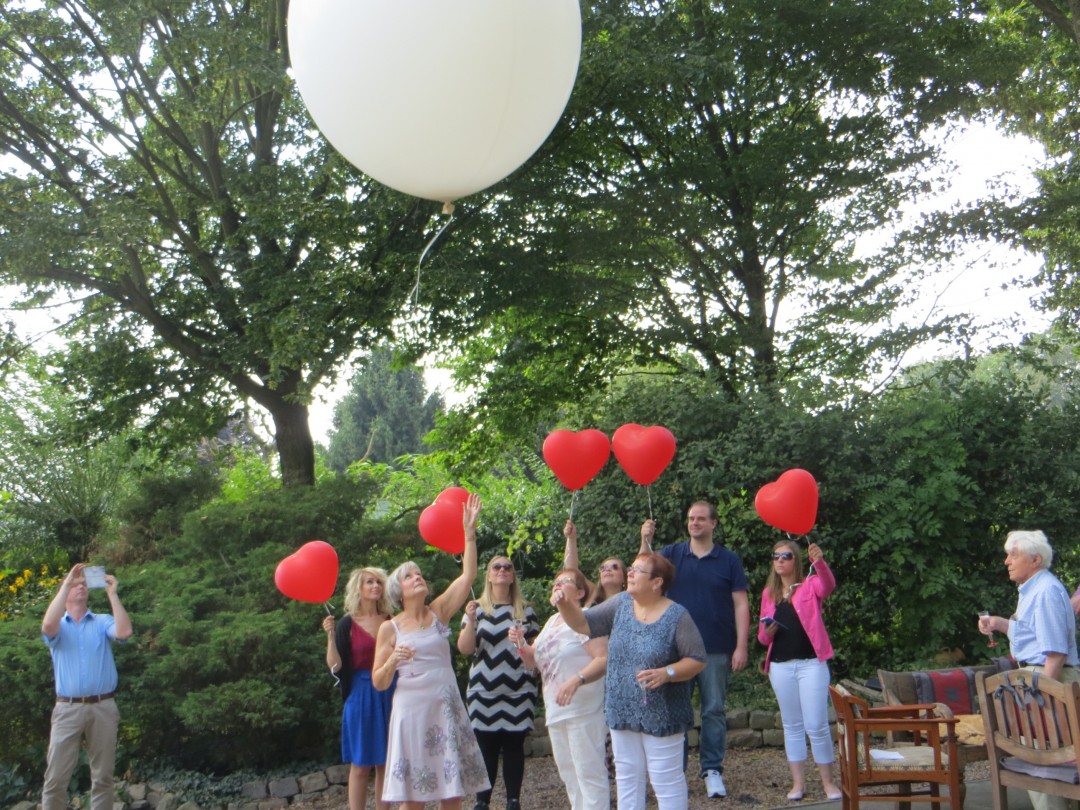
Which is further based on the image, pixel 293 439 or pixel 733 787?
pixel 293 439

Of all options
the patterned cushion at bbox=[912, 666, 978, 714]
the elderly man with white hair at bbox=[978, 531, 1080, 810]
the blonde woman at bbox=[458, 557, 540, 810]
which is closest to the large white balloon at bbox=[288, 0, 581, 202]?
the blonde woman at bbox=[458, 557, 540, 810]

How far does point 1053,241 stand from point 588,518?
24.0 feet

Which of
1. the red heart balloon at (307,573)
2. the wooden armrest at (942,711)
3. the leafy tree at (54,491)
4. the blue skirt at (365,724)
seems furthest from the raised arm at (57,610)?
the leafy tree at (54,491)

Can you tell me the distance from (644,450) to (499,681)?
65.1 inches

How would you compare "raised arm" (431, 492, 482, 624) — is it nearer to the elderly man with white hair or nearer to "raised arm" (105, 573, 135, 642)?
"raised arm" (105, 573, 135, 642)

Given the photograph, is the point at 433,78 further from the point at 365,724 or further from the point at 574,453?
the point at 365,724

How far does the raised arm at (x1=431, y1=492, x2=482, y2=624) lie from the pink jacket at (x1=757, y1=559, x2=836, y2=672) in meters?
1.79

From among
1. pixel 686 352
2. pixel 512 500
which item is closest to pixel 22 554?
pixel 512 500

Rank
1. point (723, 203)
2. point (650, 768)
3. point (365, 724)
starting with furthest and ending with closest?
point (723, 203), point (365, 724), point (650, 768)

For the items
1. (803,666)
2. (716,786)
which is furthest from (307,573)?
(803,666)

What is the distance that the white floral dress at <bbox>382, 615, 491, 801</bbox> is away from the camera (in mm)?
5148

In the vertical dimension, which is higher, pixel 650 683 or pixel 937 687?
pixel 650 683

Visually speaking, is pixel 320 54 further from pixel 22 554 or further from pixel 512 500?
pixel 512 500

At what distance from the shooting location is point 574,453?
6449mm
